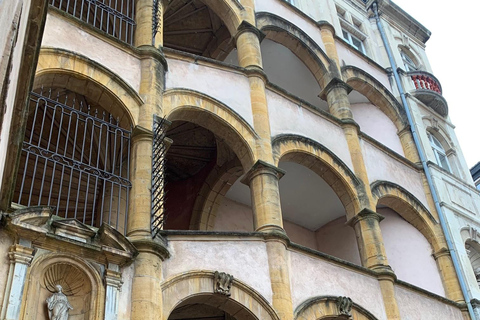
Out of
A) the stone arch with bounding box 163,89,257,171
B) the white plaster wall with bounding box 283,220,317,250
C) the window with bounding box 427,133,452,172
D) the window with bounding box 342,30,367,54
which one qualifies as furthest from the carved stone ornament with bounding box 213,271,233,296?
the window with bounding box 342,30,367,54

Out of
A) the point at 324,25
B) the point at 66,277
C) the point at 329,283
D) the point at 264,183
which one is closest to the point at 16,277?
the point at 66,277

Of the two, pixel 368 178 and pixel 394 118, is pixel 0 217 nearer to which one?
pixel 368 178

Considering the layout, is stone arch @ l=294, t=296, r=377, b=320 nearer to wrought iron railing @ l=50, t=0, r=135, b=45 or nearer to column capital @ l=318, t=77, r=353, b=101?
wrought iron railing @ l=50, t=0, r=135, b=45

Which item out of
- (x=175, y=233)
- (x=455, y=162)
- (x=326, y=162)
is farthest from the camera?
(x=455, y=162)

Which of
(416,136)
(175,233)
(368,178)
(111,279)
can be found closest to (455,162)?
(416,136)

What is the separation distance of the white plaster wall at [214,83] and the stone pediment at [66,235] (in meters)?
3.38

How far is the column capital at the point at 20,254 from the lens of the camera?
6285 millimetres

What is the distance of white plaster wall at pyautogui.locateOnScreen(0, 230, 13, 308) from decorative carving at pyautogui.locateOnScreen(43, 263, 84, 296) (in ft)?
1.75

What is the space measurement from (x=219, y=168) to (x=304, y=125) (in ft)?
8.21

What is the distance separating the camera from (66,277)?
6848mm

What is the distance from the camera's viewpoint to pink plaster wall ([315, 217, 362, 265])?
46.4 ft

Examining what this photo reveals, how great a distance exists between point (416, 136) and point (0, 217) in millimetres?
11955

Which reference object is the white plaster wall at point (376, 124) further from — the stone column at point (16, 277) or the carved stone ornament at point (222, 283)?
the stone column at point (16, 277)

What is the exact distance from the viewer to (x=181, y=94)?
31.9 feet
